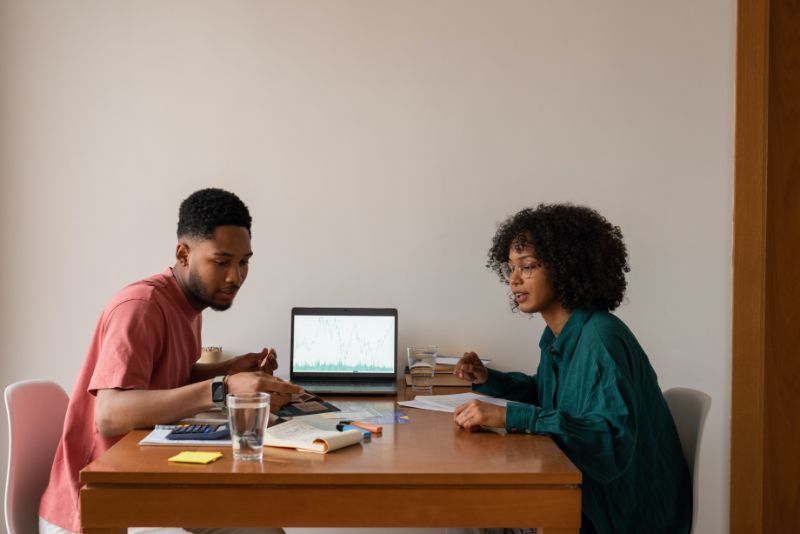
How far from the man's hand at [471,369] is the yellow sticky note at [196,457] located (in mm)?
925

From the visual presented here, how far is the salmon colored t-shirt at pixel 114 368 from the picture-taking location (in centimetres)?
170

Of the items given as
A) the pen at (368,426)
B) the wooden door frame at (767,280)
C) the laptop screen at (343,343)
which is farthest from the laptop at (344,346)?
the wooden door frame at (767,280)

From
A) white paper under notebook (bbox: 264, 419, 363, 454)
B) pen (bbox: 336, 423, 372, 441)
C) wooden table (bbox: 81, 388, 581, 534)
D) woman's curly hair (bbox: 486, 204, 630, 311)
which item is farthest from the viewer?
woman's curly hair (bbox: 486, 204, 630, 311)

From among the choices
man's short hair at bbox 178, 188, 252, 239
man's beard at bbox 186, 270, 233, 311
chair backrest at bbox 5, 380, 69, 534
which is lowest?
chair backrest at bbox 5, 380, 69, 534

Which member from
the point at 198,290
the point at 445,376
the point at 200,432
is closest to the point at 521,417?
the point at 200,432

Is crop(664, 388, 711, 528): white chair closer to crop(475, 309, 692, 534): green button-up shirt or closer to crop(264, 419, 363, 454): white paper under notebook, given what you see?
crop(475, 309, 692, 534): green button-up shirt

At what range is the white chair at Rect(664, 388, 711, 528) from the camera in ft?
5.80

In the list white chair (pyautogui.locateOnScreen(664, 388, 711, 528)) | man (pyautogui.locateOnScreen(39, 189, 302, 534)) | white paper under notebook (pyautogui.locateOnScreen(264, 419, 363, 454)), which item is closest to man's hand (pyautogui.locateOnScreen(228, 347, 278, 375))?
man (pyautogui.locateOnScreen(39, 189, 302, 534))

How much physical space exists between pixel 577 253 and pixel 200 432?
1034mm

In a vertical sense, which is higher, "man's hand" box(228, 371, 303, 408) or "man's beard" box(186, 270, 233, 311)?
"man's beard" box(186, 270, 233, 311)

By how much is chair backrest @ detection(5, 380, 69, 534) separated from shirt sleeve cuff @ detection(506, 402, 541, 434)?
1.13 m

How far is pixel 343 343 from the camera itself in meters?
2.54

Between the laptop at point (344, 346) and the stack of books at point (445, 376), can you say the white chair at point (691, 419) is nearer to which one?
the stack of books at point (445, 376)

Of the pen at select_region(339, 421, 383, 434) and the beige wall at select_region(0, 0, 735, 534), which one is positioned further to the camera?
the beige wall at select_region(0, 0, 735, 534)
